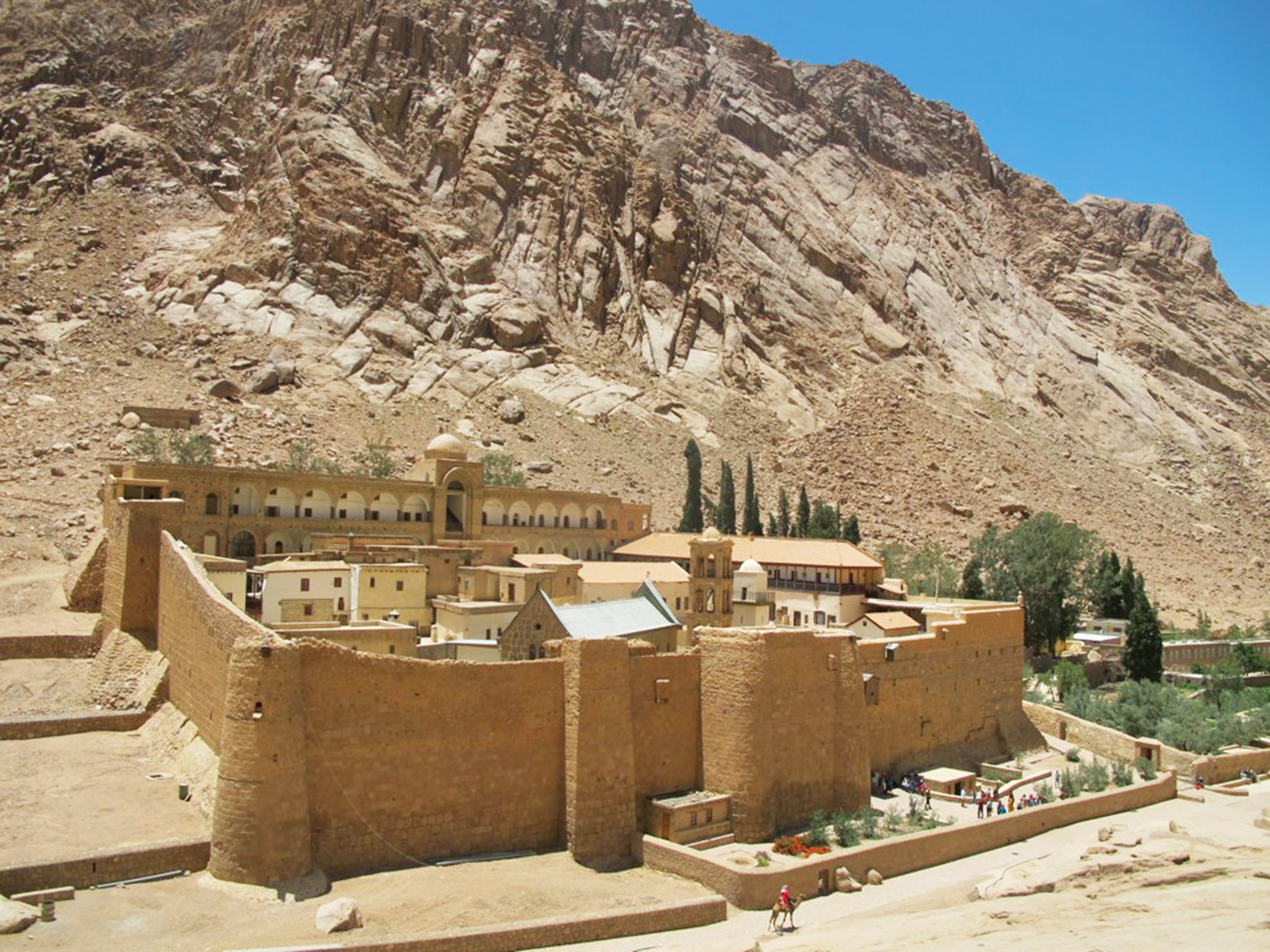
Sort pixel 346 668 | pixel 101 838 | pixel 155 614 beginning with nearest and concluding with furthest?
pixel 101 838 → pixel 346 668 → pixel 155 614

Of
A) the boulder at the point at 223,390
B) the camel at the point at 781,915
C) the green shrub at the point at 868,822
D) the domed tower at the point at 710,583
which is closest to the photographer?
the camel at the point at 781,915

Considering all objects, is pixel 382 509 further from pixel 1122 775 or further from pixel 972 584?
pixel 1122 775

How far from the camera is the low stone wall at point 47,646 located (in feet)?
69.9

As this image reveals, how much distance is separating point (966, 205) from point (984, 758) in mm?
79215

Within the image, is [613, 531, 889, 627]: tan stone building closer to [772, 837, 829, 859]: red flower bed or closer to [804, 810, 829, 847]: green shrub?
[804, 810, 829, 847]: green shrub

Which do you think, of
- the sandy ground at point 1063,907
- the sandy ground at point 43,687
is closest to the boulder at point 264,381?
the sandy ground at point 43,687

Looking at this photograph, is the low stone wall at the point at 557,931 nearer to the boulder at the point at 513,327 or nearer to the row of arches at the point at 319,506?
the row of arches at the point at 319,506

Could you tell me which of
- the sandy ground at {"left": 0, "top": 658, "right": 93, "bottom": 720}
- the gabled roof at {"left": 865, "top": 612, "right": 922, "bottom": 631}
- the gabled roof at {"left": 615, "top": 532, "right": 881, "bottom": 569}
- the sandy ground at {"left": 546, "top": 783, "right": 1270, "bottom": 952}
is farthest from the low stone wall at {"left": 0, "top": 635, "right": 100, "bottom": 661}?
the gabled roof at {"left": 865, "top": 612, "right": 922, "bottom": 631}

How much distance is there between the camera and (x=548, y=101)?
7506 cm

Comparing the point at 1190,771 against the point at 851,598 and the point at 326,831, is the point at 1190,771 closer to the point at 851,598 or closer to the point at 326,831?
the point at 851,598

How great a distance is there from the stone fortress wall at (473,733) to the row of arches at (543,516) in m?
17.7

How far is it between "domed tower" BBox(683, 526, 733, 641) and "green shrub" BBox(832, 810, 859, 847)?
1007 cm

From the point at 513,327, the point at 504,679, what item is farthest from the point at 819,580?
the point at 513,327

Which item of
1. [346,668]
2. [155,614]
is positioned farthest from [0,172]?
[346,668]
